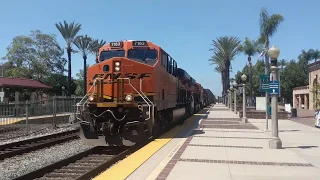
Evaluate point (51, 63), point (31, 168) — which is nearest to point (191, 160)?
point (31, 168)

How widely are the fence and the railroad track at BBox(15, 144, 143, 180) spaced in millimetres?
7715

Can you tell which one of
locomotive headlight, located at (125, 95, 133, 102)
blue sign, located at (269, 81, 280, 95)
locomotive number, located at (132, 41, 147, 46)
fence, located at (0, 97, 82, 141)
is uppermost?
locomotive number, located at (132, 41, 147, 46)

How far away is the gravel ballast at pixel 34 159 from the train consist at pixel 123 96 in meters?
1.11

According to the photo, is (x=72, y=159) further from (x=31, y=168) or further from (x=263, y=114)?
(x=263, y=114)

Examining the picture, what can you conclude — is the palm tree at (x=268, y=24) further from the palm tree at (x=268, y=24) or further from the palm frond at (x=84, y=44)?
the palm frond at (x=84, y=44)

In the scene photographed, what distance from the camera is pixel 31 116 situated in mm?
23656

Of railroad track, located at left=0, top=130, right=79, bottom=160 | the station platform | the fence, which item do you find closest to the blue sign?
the station platform

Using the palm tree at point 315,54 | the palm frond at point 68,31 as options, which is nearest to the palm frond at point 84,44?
the palm frond at point 68,31

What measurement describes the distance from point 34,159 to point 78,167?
2.14 m

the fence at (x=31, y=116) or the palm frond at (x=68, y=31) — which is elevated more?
the palm frond at (x=68, y=31)

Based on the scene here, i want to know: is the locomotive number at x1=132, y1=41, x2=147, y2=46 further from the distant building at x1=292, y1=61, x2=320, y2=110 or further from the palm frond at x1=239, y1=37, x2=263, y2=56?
the palm frond at x1=239, y1=37, x2=263, y2=56

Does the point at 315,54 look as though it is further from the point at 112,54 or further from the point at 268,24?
the point at 112,54

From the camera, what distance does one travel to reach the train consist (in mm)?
11727

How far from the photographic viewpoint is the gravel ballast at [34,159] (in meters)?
8.89
